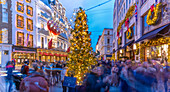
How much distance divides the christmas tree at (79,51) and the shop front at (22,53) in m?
8.29

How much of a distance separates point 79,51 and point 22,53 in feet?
34.6

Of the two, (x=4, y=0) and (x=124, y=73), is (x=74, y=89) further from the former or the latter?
(x=4, y=0)

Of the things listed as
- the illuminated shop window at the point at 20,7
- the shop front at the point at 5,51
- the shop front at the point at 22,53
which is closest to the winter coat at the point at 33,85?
the shop front at the point at 5,51

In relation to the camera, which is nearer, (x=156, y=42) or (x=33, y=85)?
(x=33, y=85)

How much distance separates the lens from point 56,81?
259 inches

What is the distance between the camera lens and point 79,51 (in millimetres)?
4332

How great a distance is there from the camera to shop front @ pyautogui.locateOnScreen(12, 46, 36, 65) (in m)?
10.4

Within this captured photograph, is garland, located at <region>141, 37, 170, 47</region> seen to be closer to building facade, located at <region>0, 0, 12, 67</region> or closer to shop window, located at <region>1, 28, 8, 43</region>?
building facade, located at <region>0, 0, 12, 67</region>

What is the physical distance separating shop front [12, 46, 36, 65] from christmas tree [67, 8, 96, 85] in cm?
829

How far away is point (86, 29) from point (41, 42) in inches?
379

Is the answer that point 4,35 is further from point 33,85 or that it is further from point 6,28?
point 33,85

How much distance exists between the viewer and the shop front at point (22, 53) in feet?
34.2

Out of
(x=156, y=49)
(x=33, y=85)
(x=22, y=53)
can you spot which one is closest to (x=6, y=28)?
(x=22, y=53)

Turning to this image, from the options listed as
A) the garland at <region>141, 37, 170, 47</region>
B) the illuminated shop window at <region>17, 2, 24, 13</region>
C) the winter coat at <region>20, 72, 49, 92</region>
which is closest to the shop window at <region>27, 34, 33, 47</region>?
the illuminated shop window at <region>17, 2, 24, 13</region>
